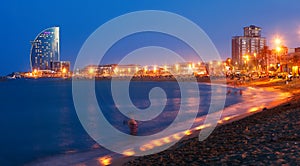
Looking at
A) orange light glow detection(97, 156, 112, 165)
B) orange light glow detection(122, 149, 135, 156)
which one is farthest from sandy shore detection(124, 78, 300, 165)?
orange light glow detection(122, 149, 135, 156)

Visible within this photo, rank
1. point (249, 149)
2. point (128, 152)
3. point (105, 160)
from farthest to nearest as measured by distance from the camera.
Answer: point (128, 152) → point (105, 160) → point (249, 149)

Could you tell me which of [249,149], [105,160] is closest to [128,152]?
[105,160]

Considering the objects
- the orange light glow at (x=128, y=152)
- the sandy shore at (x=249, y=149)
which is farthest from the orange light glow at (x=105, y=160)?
the sandy shore at (x=249, y=149)

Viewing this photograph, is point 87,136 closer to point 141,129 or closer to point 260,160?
point 141,129

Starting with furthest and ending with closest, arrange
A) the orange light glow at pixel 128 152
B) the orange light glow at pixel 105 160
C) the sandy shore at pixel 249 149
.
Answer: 1. the orange light glow at pixel 128 152
2. the orange light glow at pixel 105 160
3. the sandy shore at pixel 249 149

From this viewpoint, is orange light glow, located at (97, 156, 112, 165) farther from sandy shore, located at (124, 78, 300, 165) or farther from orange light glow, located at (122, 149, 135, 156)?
sandy shore, located at (124, 78, 300, 165)

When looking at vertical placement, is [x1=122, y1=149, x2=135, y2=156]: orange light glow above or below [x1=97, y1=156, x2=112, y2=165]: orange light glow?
above

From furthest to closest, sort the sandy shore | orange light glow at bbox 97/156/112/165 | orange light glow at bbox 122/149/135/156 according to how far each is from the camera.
Answer: orange light glow at bbox 122/149/135/156 → orange light glow at bbox 97/156/112/165 → the sandy shore

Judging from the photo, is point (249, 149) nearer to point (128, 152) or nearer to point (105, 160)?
point (105, 160)

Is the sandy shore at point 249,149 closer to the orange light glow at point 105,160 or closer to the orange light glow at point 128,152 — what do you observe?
the orange light glow at point 105,160

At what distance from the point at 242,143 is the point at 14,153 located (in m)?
8.87

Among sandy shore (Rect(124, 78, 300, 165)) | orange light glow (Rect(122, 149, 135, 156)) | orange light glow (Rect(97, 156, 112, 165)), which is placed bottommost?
orange light glow (Rect(97, 156, 112, 165))

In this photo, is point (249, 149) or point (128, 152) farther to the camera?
point (128, 152)

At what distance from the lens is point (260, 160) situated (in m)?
5.57
